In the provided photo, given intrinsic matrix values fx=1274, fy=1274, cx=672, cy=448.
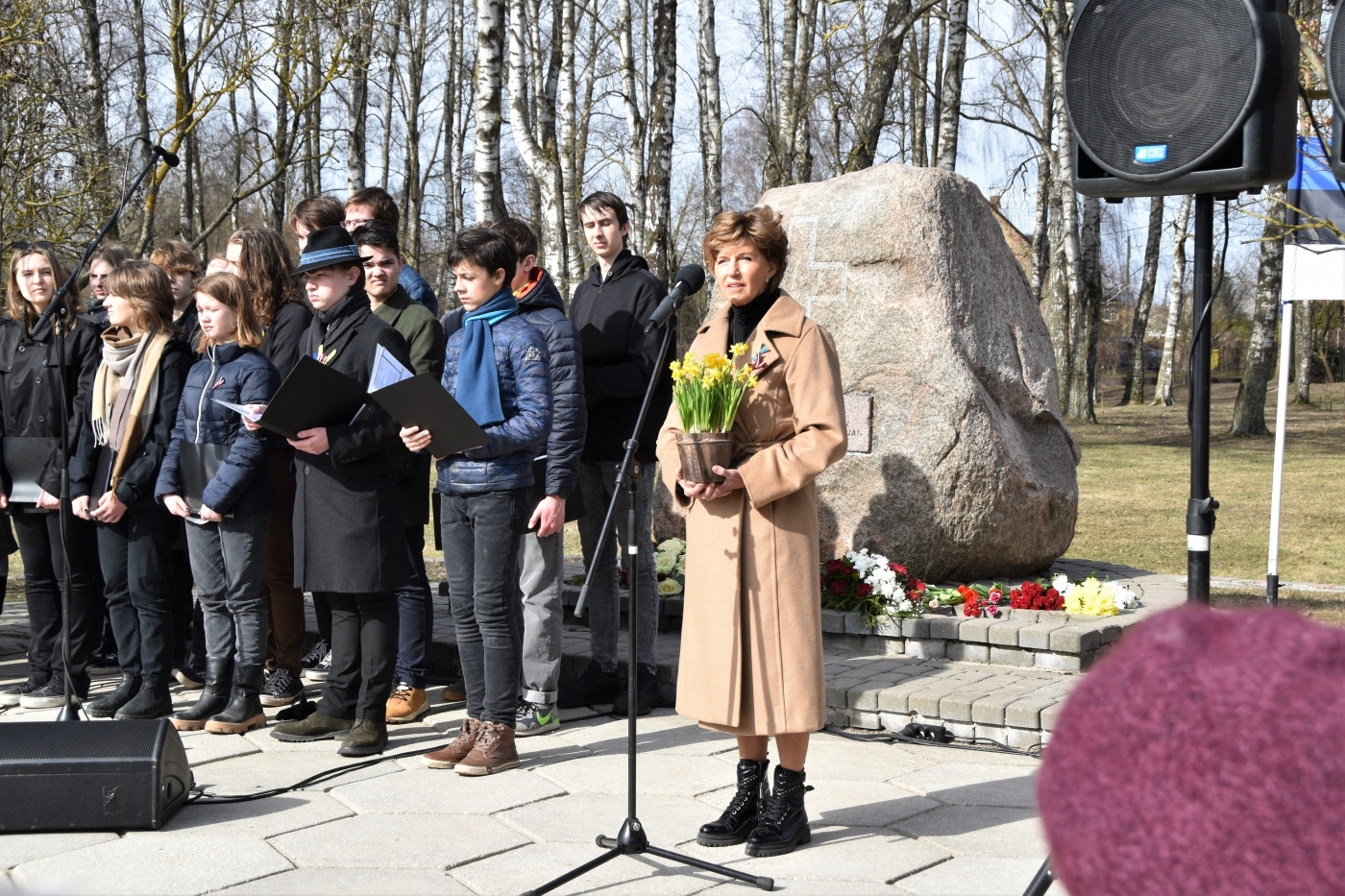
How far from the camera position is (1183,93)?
3.40 meters

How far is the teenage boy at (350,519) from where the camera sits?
5.04m

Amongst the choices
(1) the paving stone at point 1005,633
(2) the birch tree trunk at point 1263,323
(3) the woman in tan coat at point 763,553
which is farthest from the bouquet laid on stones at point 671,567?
(2) the birch tree trunk at point 1263,323

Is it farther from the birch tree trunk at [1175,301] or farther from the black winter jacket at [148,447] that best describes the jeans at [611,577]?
the birch tree trunk at [1175,301]

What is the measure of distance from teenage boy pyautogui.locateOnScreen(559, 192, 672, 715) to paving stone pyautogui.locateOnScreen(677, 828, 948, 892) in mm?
→ 1768

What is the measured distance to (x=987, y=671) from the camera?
20.0 feet

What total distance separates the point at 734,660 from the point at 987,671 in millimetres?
2534

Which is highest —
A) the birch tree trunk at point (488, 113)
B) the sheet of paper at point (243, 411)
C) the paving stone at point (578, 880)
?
the birch tree trunk at point (488, 113)

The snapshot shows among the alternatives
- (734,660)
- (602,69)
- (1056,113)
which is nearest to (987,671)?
(734,660)

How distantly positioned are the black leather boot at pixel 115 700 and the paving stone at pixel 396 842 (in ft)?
6.89

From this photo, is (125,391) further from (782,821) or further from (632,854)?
(782,821)

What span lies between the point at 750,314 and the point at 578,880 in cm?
189

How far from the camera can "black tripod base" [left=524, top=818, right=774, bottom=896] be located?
11.8ft

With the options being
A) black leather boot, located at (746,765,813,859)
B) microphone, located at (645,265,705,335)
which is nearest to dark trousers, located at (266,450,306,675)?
microphone, located at (645,265,705,335)

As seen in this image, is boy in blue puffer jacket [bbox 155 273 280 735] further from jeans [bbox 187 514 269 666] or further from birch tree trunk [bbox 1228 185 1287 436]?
birch tree trunk [bbox 1228 185 1287 436]
